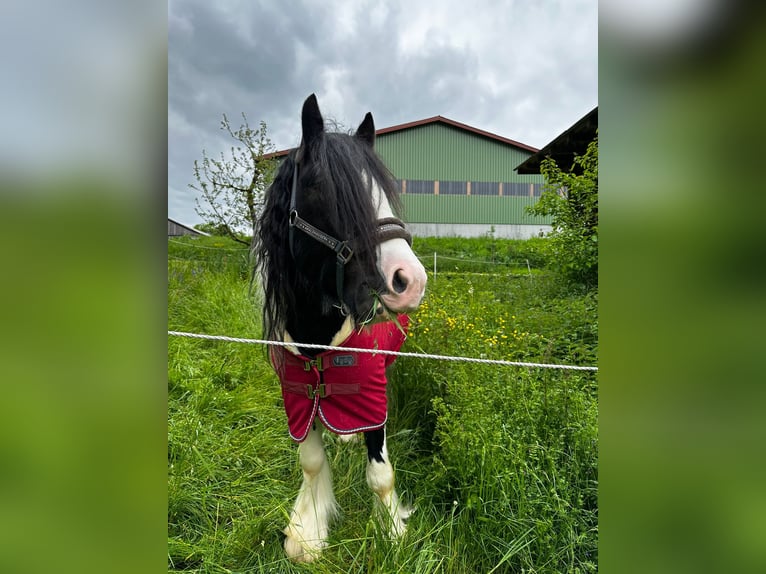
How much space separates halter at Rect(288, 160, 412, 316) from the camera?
140 cm

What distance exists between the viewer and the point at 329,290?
148 cm

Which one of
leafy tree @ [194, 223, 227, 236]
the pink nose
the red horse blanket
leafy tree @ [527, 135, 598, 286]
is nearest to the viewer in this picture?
the pink nose

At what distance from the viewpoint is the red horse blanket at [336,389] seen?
163cm

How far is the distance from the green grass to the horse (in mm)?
137

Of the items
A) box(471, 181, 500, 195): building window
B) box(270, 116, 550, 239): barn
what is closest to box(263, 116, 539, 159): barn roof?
box(270, 116, 550, 239): barn

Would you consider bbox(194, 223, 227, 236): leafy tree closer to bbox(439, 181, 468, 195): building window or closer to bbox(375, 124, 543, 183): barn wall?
bbox(375, 124, 543, 183): barn wall

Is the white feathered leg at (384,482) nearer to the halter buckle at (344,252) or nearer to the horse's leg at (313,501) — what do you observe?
the horse's leg at (313,501)

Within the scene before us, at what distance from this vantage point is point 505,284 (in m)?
6.00

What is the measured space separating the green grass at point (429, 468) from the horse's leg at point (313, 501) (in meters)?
0.07

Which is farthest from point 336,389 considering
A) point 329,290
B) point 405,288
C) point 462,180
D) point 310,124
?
point 462,180

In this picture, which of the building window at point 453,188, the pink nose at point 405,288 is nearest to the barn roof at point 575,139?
the pink nose at point 405,288

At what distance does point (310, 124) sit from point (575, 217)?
13.5 feet
